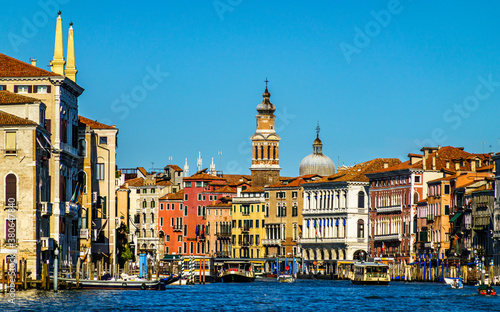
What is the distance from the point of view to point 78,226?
3157 inches

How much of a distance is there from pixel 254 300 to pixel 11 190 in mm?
15942

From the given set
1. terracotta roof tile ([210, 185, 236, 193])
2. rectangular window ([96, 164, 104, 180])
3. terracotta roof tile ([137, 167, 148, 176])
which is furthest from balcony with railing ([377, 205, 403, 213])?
terracotta roof tile ([137, 167, 148, 176])

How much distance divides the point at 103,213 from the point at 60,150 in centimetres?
1209

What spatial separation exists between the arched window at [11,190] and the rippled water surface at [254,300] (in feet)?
14.0

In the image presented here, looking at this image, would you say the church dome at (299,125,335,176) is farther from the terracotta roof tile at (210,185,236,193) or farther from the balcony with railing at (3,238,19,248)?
the balcony with railing at (3,238,19,248)

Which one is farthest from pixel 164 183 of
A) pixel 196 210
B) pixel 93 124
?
pixel 93 124

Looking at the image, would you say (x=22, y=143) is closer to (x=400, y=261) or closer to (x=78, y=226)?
(x=78, y=226)

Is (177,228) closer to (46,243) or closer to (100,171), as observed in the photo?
(100,171)

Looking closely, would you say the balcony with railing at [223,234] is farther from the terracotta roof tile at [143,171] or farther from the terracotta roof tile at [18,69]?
the terracotta roof tile at [18,69]

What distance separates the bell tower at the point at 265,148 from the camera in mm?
156625

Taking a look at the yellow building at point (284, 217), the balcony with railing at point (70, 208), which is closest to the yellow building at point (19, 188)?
the balcony with railing at point (70, 208)

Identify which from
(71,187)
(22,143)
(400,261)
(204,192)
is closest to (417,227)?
(400,261)

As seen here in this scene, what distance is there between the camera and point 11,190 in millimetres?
66062

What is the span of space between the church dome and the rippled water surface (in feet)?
262
